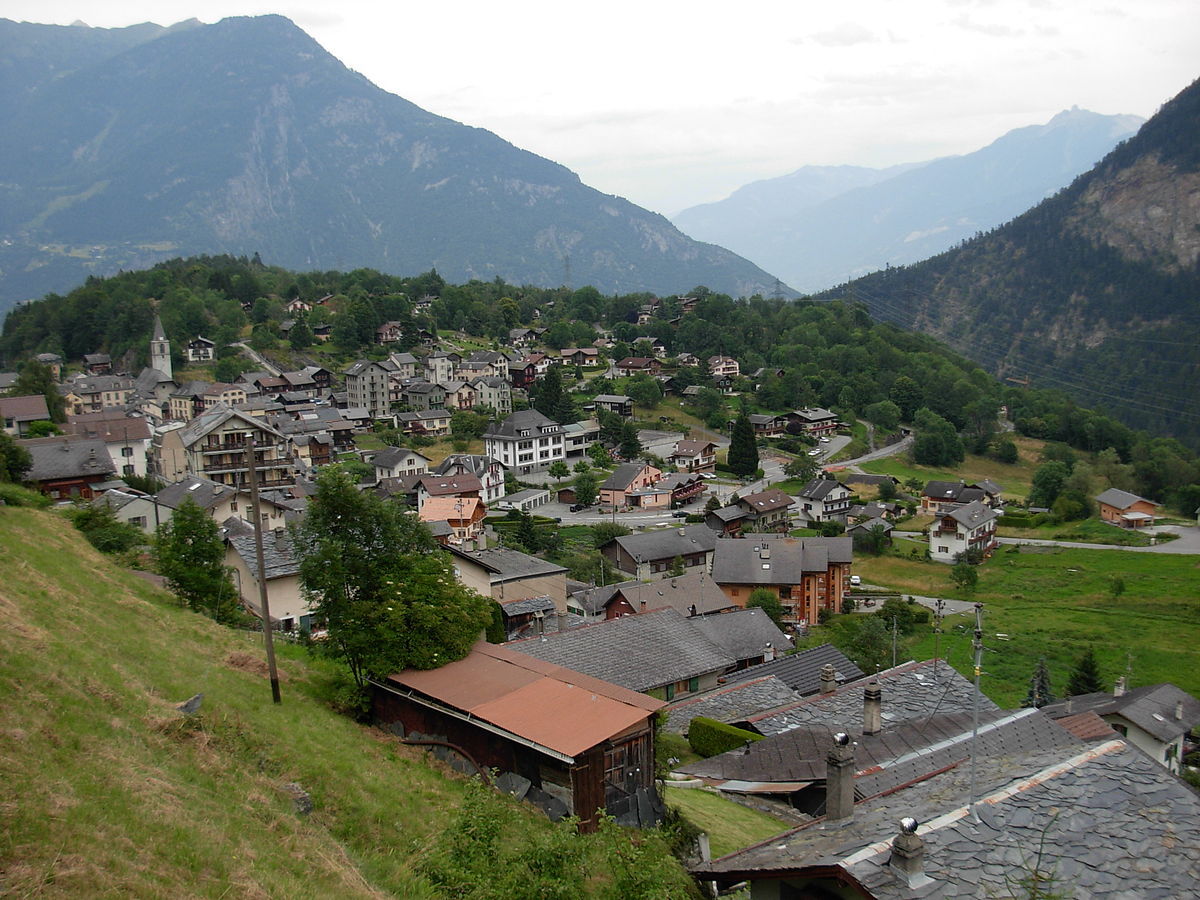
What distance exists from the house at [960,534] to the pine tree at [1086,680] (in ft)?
72.1

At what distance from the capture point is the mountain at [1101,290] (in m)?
134

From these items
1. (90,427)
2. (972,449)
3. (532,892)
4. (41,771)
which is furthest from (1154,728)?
(972,449)

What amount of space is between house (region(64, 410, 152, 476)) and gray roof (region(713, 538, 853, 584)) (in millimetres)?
33184

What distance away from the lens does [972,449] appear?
91.7 meters

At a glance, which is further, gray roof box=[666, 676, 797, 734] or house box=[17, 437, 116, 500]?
house box=[17, 437, 116, 500]

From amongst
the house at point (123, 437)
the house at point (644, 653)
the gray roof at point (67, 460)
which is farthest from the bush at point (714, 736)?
the house at point (123, 437)

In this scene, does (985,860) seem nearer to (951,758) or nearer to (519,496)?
(951,758)

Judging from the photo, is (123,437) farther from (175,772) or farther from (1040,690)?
(1040,690)

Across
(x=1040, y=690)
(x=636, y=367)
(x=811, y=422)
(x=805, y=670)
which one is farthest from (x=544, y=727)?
(x=636, y=367)

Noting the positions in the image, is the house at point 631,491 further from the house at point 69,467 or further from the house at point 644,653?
the house at point 644,653

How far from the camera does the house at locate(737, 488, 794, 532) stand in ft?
193

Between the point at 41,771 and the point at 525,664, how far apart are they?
8908mm

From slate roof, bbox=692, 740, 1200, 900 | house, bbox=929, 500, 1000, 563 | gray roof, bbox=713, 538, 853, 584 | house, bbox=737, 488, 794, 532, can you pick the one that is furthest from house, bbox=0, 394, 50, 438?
slate roof, bbox=692, 740, 1200, 900

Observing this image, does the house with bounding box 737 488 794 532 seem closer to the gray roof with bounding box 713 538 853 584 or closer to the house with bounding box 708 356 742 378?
the gray roof with bounding box 713 538 853 584
